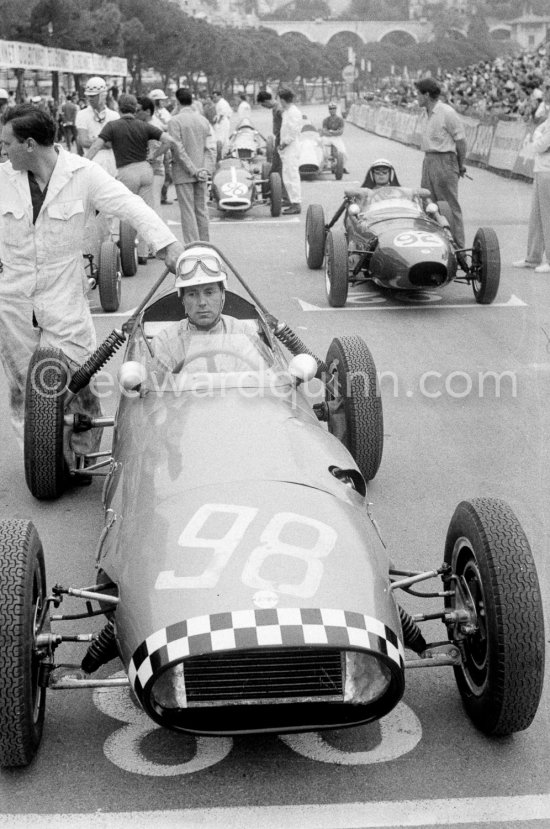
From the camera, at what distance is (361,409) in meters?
5.55

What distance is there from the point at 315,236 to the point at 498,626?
29.0ft

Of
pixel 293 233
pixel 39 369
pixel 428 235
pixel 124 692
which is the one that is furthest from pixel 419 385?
pixel 293 233

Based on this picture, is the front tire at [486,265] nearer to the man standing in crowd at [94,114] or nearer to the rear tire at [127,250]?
the rear tire at [127,250]

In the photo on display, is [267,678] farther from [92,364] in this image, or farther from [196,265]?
[92,364]

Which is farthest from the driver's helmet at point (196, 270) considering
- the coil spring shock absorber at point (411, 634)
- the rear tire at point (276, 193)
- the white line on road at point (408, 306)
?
the rear tire at point (276, 193)

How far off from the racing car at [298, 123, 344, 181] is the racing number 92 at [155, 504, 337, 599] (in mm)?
19233

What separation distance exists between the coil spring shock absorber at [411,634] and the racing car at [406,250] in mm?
6365

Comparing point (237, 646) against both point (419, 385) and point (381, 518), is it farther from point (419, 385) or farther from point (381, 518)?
point (419, 385)

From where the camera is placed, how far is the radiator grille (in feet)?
10.4

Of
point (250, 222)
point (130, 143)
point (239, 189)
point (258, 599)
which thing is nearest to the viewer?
point (258, 599)

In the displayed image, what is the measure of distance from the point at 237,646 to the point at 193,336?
2.09 meters

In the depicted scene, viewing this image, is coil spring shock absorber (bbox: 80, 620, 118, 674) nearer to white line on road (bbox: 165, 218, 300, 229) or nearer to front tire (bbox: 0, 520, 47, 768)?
front tire (bbox: 0, 520, 47, 768)

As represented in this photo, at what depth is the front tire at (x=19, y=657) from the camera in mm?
3268

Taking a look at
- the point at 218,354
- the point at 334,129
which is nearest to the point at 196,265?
the point at 218,354
